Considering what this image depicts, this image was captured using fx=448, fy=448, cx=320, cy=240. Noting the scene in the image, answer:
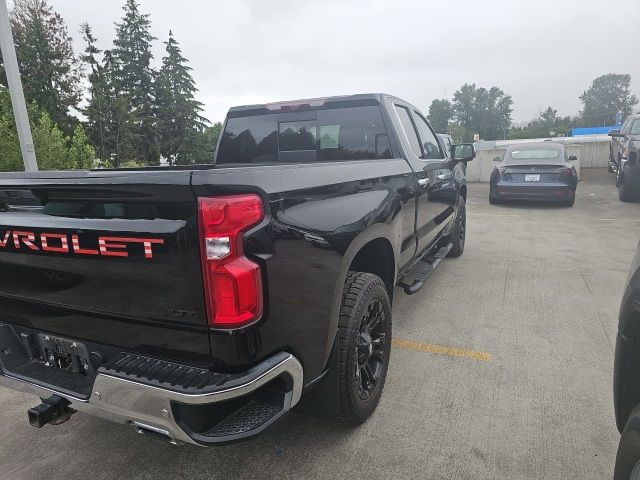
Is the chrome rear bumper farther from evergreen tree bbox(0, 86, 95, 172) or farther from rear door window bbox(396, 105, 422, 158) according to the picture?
evergreen tree bbox(0, 86, 95, 172)

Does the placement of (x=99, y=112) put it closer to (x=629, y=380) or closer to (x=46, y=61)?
(x=46, y=61)

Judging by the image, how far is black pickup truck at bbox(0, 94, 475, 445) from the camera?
1.62 meters

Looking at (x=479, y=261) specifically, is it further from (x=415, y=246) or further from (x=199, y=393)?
(x=199, y=393)

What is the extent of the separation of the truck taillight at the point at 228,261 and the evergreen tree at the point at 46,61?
26.8 metres

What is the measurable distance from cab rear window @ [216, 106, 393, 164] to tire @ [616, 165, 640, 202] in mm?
9134

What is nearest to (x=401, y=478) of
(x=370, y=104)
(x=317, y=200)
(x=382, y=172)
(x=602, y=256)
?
(x=317, y=200)

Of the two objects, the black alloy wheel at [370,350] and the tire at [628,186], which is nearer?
the black alloy wheel at [370,350]

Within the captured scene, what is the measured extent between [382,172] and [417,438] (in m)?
1.57

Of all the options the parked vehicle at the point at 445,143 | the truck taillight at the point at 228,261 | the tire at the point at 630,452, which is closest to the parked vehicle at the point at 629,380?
the tire at the point at 630,452

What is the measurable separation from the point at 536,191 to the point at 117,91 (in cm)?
3738

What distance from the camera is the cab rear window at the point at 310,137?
3.61 meters

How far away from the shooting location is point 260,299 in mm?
1699

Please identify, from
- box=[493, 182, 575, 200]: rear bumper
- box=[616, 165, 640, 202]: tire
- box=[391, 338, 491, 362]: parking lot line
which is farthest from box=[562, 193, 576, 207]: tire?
box=[391, 338, 491, 362]: parking lot line

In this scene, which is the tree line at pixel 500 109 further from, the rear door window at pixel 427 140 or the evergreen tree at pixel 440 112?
the rear door window at pixel 427 140
